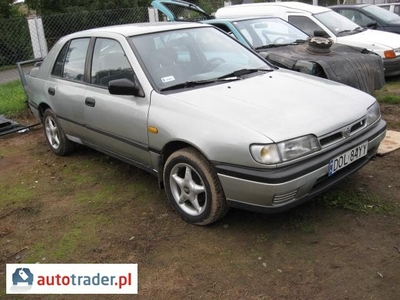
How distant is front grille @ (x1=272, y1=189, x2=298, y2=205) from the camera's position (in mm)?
3043

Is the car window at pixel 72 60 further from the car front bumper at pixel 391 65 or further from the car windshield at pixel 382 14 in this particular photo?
the car windshield at pixel 382 14

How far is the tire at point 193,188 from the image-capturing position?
330cm

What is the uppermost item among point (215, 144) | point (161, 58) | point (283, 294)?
point (161, 58)

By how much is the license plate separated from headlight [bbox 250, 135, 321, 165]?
31cm

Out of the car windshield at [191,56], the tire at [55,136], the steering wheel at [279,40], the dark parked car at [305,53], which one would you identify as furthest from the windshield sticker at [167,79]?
the steering wheel at [279,40]

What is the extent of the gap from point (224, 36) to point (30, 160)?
303 centimetres

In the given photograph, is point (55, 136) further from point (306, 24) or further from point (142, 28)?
point (306, 24)

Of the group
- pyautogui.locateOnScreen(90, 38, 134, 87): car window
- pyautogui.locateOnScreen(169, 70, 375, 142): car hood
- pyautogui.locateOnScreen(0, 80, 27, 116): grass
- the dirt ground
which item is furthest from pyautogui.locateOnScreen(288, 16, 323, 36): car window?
pyautogui.locateOnScreen(0, 80, 27, 116): grass

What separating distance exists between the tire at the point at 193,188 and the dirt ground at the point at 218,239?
5.5 inches

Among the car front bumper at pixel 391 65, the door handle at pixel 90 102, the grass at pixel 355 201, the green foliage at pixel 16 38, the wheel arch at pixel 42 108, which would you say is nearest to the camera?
the grass at pixel 355 201

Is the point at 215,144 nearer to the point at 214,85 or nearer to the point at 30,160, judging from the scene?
the point at 214,85

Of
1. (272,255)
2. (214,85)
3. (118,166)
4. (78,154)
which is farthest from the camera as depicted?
(78,154)

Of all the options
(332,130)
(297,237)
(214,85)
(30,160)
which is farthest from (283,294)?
(30,160)

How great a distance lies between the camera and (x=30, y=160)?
570 cm
